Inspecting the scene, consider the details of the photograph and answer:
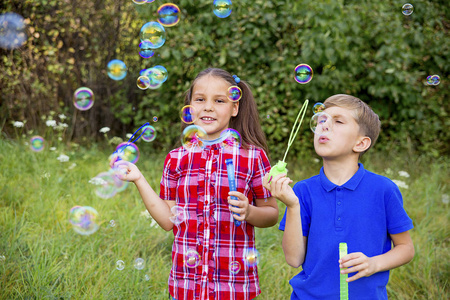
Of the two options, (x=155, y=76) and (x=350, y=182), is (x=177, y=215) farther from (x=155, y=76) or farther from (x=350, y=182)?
(x=155, y=76)

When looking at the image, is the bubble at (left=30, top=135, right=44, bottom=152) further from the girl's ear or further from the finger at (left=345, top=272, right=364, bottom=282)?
the finger at (left=345, top=272, right=364, bottom=282)

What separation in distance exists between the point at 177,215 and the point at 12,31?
4223 millimetres

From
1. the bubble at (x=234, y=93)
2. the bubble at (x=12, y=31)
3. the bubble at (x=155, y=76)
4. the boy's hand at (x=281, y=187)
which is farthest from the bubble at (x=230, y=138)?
the bubble at (x=12, y=31)

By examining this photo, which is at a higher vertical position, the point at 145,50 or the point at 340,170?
the point at 145,50

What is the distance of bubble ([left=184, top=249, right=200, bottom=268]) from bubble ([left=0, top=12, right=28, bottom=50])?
431 centimetres

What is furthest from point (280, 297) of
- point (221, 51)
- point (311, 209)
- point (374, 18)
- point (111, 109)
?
point (111, 109)

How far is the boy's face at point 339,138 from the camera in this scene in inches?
66.7

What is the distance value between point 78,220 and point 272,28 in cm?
282

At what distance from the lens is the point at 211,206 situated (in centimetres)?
184

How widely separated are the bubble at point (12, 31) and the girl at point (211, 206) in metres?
3.96

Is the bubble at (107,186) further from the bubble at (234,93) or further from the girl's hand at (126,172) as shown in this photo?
the bubble at (234,93)

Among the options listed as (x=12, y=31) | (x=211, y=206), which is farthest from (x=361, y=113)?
(x=12, y=31)

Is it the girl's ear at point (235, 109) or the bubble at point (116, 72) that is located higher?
the bubble at point (116, 72)

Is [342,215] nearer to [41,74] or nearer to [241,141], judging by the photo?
[241,141]
